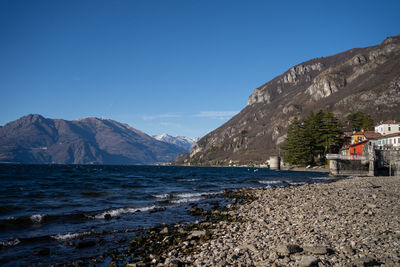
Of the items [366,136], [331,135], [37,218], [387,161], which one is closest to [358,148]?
[366,136]

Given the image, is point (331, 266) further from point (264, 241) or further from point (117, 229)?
point (117, 229)

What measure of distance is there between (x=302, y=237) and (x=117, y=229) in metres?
9.56

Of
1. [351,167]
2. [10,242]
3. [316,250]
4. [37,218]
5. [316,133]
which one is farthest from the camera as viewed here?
[316,133]

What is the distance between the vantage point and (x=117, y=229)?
1427 centimetres

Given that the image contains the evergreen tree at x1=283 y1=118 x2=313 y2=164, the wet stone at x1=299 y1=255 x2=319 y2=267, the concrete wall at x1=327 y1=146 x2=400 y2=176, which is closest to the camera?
the wet stone at x1=299 y1=255 x2=319 y2=267

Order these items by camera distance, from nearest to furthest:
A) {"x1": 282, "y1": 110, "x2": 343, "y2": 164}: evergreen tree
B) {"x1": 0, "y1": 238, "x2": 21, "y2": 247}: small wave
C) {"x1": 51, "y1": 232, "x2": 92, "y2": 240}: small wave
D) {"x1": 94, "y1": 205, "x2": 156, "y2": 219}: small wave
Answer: {"x1": 0, "y1": 238, "x2": 21, "y2": 247}: small wave, {"x1": 51, "y1": 232, "x2": 92, "y2": 240}: small wave, {"x1": 94, "y1": 205, "x2": 156, "y2": 219}: small wave, {"x1": 282, "y1": 110, "x2": 343, "y2": 164}: evergreen tree

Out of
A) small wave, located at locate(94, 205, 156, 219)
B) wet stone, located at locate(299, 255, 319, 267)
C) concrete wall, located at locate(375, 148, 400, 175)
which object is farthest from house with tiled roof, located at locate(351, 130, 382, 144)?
wet stone, located at locate(299, 255, 319, 267)

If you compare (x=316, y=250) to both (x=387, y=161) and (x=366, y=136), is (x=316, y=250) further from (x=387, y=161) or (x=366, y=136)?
(x=366, y=136)

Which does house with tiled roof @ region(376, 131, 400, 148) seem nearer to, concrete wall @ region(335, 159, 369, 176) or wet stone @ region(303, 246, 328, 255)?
concrete wall @ region(335, 159, 369, 176)

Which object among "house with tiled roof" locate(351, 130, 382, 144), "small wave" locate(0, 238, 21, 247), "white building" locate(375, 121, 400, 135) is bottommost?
"small wave" locate(0, 238, 21, 247)

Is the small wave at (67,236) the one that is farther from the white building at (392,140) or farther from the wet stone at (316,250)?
the white building at (392,140)

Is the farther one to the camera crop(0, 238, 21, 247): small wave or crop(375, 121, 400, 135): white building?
crop(375, 121, 400, 135): white building

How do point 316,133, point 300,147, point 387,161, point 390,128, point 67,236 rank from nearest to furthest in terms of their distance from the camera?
point 67,236, point 387,161, point 390,128, point 316,133, point 300,147

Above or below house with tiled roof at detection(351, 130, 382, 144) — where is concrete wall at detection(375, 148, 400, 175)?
below
